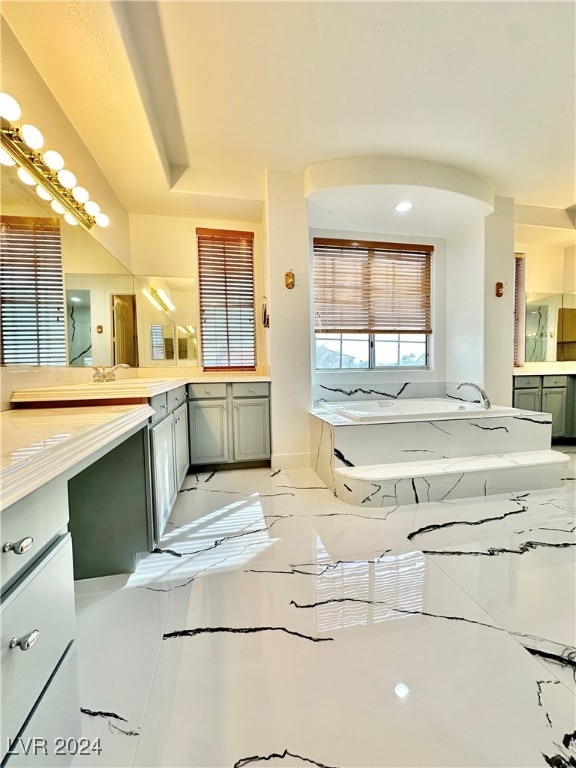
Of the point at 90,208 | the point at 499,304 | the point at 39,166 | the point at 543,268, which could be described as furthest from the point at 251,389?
the point at 543,268

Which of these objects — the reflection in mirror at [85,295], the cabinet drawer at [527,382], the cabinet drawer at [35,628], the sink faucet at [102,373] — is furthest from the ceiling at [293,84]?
the cabinet drawer at [35,628]

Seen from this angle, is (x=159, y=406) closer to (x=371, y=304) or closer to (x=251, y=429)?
(x=251, y=429)

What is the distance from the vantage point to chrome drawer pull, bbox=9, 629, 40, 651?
1.80ft

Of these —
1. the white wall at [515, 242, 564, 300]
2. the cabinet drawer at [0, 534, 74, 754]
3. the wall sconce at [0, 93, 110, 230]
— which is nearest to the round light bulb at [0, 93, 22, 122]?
the wall sconce at [0, 93, 110, 230]

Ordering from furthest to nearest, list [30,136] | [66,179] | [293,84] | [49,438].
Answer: [293,84], [66,179], [30,136], [49,438]

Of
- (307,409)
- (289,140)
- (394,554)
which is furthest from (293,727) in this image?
(289,140)

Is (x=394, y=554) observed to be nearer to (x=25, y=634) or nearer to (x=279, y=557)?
(x=279, y=557)

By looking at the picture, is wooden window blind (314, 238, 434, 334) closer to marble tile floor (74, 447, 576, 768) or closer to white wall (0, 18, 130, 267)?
white wall (0, 18, 130, 267)

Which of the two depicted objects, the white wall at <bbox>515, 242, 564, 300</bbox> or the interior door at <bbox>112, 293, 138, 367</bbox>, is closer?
the interior door at <bbox>112, 293, 138, 367</bbox>

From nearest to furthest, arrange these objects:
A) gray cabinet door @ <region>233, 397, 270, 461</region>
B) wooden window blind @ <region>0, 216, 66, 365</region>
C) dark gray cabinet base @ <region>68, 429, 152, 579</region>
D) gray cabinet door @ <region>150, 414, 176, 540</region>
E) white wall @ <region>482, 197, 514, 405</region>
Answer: wooden window blind @ <region>0, 216, 66, 365</region>, dark gray cabinet base @ <region>68, 429, 152, 579</region>, gray cabinet door @ <region>150, 414, 176, 540</region>, gray cabinet door @ <region>233, 397, 270, 461</region>, white wall @ <region>482, 197, 514, 405</region>

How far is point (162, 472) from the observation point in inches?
70.9

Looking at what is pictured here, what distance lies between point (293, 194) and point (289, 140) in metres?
0.44

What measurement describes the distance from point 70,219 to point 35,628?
6.49 ft

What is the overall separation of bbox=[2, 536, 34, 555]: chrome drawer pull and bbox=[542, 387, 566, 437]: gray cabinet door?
173 inches
